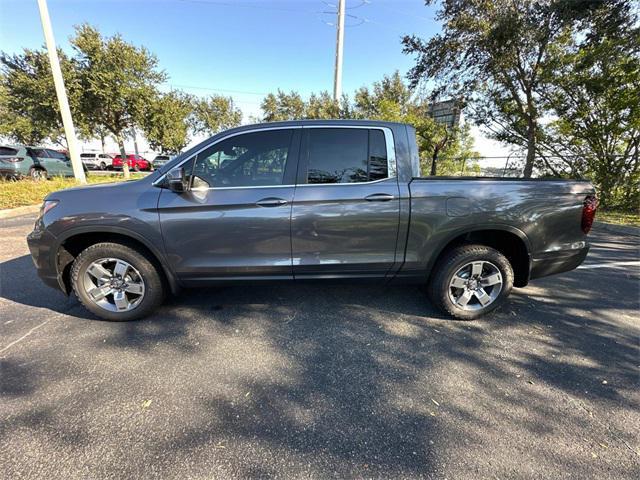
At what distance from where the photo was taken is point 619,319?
3.06m

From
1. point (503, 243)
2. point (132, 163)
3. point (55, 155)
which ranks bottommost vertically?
point (503, 243)

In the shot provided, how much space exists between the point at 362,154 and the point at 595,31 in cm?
1015

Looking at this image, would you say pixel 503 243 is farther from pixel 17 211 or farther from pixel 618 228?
pixel 17 211

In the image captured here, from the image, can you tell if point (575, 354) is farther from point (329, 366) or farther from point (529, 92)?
point (529, 92)

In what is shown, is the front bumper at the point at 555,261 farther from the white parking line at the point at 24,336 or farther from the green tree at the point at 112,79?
the green tree at the point at 112,79

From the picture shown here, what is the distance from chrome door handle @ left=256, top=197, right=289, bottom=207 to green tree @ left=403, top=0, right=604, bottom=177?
9528 mm

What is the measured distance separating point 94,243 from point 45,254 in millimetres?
375

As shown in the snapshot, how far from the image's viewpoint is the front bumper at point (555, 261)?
288cm

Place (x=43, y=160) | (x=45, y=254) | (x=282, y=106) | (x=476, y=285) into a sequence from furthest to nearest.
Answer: (x=282, y=106) → (x=43, y=160) → (x=476, y=285) → (x=45, y=254)

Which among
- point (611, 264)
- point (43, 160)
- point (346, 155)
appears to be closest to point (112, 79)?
point (43, 160)

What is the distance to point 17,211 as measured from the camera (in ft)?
25.1

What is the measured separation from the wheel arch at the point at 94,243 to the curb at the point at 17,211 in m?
6.91

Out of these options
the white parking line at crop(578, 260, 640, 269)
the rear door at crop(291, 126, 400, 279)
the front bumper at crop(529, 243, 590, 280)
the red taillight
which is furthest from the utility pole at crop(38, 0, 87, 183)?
the white parking line at crop(578, 260, 640, 269)

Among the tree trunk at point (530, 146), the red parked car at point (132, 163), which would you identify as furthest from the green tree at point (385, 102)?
the red parked car at point (132, 163)
